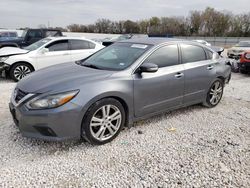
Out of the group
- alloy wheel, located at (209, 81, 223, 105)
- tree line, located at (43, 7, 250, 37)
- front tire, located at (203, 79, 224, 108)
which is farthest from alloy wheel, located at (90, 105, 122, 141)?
tree line, located at (43, 7, 250, 37)

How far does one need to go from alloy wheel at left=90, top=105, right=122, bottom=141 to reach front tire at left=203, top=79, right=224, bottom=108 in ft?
7.24

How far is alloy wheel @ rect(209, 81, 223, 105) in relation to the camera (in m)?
4.39

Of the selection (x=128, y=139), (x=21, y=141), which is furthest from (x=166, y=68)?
(x=21, y=141)

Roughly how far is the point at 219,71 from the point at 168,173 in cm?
277

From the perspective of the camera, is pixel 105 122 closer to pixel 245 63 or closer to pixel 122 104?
pixel 122 104

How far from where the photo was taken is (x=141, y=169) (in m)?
2.48

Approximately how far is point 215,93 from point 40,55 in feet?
17.1

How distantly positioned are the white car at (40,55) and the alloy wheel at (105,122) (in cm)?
465

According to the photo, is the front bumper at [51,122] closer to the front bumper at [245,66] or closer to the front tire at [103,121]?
the front tire at [103,121]

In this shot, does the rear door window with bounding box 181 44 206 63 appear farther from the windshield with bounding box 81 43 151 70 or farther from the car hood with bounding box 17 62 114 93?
the car hood with bounding box 17 62 114 93

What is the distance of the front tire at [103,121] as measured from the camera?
108 inches

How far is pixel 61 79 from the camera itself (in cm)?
285

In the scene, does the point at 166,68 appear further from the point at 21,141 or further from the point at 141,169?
the point at 21,141

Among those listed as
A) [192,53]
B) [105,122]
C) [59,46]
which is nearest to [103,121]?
[105,122]
